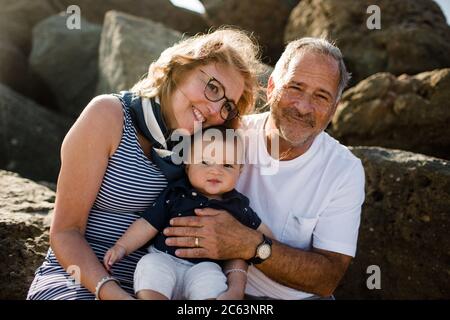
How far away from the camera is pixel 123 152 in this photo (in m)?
2.76

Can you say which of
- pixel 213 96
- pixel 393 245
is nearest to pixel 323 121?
pixel 213 96

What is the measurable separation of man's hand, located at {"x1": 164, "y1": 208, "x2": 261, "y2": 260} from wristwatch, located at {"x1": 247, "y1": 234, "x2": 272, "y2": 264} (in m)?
0.02

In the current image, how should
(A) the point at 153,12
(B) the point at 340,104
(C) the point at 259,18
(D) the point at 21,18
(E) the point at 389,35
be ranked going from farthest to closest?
(A) the point at 153,12 → (D) the point at 21,18 → (C) the point at 259,18 → (E) the point at 389,35 → (B) the point at 340,104

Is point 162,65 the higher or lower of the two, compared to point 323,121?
higher

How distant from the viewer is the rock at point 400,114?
4.66 meters

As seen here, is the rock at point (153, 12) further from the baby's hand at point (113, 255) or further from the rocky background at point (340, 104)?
the baby's hand at point (113, 255)

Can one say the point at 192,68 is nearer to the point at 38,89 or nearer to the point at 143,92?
the point at 143,92

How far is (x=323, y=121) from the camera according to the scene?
10.4 feet

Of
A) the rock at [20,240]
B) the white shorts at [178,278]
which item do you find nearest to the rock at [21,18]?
the rock at [20,240]

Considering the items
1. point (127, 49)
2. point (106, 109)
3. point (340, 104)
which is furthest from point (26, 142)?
point (106, 109)

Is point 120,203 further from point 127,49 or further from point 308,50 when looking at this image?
point 127,49

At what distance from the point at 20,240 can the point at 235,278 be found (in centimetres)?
151

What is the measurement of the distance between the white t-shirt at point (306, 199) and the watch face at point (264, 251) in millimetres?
308

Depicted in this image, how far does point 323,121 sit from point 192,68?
82cm
